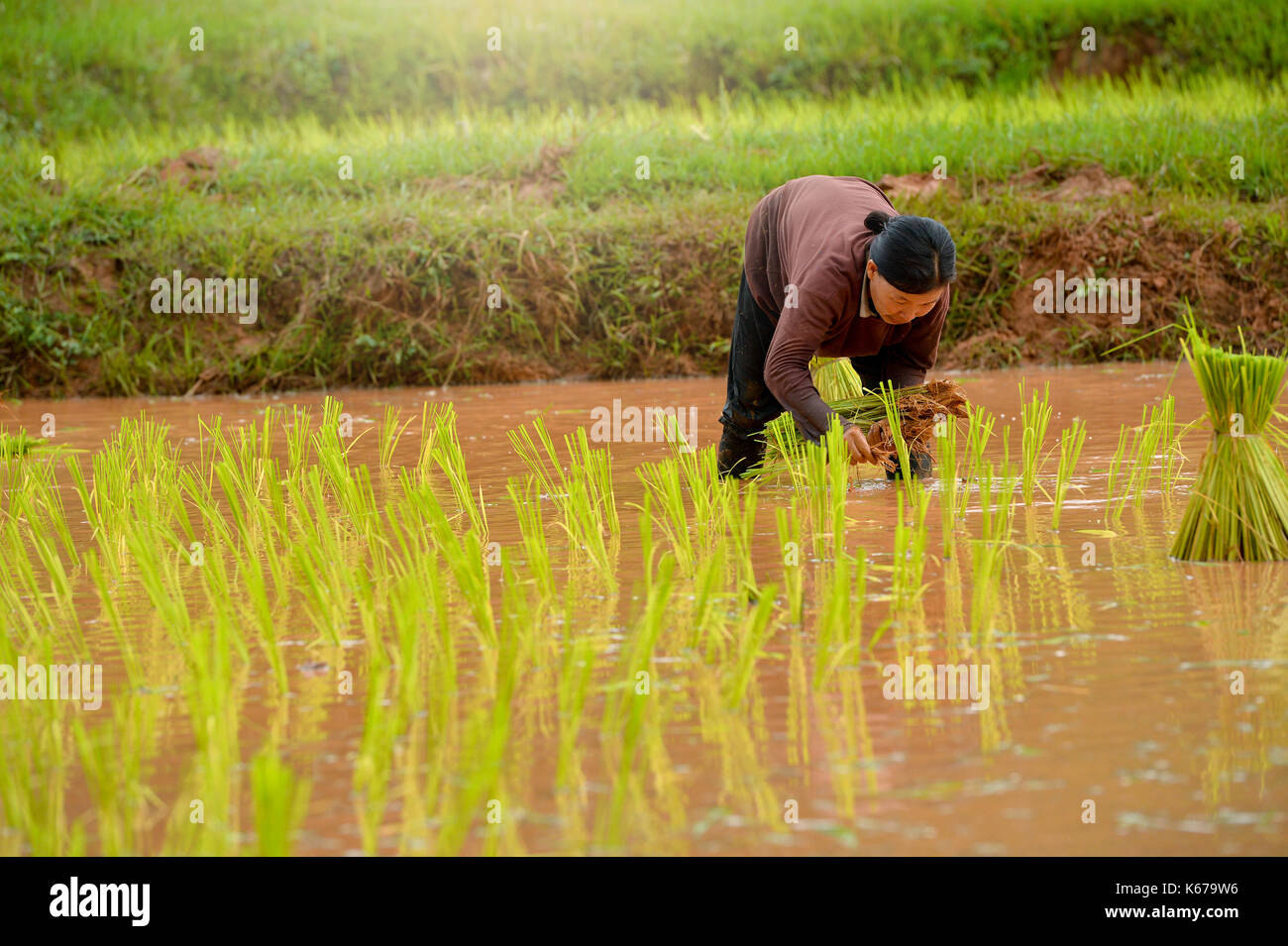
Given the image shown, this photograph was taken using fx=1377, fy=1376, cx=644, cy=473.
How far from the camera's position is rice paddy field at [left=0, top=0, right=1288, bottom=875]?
192 centimetres

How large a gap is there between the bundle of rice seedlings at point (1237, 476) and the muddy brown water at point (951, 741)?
0.08 metres

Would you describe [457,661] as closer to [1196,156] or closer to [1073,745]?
[1073,745]

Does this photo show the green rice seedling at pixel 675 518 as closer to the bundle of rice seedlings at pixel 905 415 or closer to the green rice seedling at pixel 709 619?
the green rice seedling at pixel 709 619

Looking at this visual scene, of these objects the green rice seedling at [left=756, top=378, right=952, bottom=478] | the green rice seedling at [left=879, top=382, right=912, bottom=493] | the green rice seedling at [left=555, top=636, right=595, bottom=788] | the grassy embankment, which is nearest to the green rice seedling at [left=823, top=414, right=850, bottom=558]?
the green rice seedling at [left=879, top=382, right=912, bottom=493]

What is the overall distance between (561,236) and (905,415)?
5.95 m

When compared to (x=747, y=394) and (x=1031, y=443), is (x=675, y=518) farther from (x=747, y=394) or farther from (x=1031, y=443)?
(x=747, y=394)

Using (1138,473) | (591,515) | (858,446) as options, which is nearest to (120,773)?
(591,515)

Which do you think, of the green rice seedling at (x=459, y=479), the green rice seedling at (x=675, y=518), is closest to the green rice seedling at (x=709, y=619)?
the green rice seedling at (x=675, y=518)

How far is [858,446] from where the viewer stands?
3.90 meters

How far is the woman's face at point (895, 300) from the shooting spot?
387 centimetres

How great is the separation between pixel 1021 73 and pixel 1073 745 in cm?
1523

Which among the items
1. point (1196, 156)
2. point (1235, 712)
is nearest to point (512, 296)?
point (1196, 156)

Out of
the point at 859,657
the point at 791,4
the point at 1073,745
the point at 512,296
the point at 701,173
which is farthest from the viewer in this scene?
the point at 791,4
